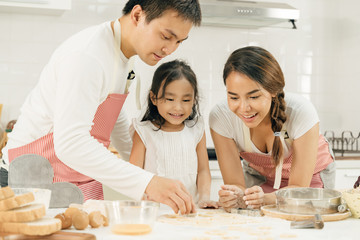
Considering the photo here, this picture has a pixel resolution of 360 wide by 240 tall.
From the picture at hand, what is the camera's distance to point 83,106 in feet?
4.47

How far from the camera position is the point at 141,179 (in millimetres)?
1332

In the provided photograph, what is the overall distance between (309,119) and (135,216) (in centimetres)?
103

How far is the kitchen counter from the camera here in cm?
107

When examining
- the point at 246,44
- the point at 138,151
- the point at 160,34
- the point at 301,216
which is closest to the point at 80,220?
the point at 301,216

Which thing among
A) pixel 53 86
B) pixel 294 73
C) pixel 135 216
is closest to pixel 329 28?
pixel 294 73

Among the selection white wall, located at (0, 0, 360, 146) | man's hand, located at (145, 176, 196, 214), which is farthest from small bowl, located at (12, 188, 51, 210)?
white wall, located at (0, 0, 360, 146)

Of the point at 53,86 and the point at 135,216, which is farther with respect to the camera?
the point at 53,86

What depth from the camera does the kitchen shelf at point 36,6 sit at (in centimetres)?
301

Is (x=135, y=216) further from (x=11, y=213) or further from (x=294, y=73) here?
(x=294, y=73)

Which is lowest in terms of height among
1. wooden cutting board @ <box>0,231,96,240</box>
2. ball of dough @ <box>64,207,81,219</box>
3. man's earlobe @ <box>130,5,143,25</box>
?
wooden cutting board @ <box>0,231,96,240</box>

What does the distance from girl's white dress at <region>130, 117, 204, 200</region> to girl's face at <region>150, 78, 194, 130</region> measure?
111 mm

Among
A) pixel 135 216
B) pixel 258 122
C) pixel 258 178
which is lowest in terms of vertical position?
pixel 258 178

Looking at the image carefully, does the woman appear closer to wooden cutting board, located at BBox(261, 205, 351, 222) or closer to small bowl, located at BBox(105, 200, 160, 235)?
wooden cutting board, located at BBox(261, 205, 351, 222)

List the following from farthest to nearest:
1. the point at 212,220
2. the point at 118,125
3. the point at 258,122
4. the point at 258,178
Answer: the point at 258,178
the point at 118,125
the point at 258,122
the point at 212,220
